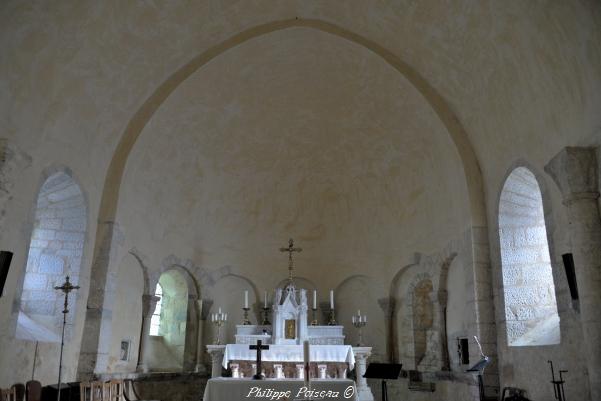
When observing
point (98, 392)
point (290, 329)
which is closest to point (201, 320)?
point (290, 329)

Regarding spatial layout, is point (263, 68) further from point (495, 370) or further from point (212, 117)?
point (495, 370)

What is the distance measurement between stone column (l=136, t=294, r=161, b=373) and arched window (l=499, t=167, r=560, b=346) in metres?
8.20

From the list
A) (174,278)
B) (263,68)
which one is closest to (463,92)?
(263,68)

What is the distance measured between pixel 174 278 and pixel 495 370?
8701 mm

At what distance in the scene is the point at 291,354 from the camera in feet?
38.9

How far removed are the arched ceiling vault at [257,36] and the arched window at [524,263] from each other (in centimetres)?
83

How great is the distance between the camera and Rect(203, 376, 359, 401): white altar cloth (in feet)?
27.2

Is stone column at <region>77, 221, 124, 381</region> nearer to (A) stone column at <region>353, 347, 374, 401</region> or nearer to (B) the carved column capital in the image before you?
(A) stone column at <region>353, 347, 374, 401</region>

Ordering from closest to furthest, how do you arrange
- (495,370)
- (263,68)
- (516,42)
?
(516,42) → (495,370) → (263,68)

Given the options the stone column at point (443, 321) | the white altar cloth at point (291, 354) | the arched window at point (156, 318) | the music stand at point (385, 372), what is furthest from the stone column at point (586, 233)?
the arched window at point (156, 318)

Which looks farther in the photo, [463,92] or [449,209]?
[449,209]

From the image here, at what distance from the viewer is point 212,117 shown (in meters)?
13.5

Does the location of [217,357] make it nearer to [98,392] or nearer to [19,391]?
[98,392]

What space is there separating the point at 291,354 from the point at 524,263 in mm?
5372
